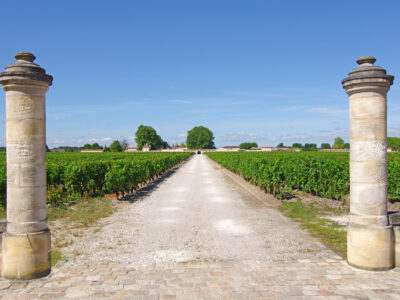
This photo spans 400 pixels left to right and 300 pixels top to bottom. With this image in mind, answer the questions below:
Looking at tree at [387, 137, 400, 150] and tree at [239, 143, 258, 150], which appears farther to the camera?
tree at [239, 143, 258, 150]

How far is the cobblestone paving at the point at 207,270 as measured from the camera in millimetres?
4277

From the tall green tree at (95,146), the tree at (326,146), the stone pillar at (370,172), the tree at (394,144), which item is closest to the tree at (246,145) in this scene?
the tree at (326,146)

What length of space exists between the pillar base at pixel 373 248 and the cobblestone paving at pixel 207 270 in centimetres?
16

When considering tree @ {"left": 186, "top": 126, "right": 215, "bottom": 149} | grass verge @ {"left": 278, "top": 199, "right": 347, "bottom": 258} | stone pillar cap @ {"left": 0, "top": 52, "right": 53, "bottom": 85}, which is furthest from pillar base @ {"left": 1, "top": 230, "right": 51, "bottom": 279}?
tree @ {"left": 186, "top": 126, "right": 215, "bottom": 149}

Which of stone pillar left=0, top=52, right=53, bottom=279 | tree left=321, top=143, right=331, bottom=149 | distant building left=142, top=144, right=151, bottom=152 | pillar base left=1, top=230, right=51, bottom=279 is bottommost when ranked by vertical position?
pillar base left=1, top=230, right=51, bottom=279

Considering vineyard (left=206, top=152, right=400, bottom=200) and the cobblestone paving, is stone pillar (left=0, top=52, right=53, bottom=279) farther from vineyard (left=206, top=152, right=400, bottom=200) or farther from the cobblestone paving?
vineyard (left=206, top=152, right=400, bottom=200)

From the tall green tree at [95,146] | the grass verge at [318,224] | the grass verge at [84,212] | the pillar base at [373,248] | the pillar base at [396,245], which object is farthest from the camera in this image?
the tall green tree at [95,146]

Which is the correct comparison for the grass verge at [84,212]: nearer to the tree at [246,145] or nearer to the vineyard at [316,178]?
the vineyard at [316,178]

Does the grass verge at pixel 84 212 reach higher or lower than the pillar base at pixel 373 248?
lower

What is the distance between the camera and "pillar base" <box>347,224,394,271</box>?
5180 millimetres

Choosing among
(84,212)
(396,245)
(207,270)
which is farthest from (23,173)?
(396,245)

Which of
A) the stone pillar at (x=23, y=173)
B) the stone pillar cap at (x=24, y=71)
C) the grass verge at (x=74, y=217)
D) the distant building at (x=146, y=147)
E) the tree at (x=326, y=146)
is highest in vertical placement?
the tree at (x=326, y=146)

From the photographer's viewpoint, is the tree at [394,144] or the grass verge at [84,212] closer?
the grass verge at [84,212]

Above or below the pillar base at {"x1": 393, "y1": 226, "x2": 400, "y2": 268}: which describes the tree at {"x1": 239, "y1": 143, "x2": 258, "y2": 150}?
above
